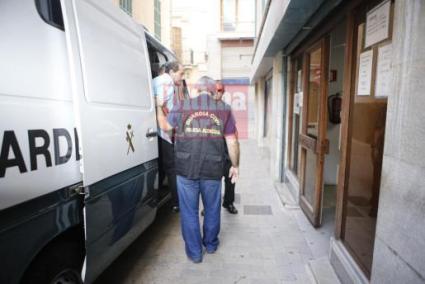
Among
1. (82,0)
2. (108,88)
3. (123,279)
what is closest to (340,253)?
(123,279)

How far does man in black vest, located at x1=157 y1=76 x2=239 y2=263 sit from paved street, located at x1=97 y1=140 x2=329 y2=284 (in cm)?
27

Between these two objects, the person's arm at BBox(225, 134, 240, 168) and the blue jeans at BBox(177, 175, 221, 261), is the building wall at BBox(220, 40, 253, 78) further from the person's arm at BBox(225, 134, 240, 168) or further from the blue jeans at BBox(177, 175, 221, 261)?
the blue jeans at BBox(177, 175, 221, 261)

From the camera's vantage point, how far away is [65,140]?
5.49ft

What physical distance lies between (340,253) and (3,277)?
241 cm

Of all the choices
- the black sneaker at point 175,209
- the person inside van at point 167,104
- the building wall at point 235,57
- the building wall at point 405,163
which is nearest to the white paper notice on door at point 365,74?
the building wall at point 405,163

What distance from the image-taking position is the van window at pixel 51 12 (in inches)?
63.1

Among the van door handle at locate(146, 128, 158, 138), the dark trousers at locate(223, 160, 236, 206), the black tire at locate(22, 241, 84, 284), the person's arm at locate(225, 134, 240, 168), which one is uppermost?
the van door handle at locate(146, 128, 158, 138)

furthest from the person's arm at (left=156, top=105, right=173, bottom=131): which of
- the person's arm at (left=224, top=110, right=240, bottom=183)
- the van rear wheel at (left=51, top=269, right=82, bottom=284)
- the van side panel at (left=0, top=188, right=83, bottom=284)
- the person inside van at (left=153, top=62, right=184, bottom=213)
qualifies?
the van rear wheel at (left=51, top=269, right=82, bottom=284)

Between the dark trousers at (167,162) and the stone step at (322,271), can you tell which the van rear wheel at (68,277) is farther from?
the stone step at (322,271)

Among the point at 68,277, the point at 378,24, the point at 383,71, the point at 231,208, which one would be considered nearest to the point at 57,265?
the point at 68,277

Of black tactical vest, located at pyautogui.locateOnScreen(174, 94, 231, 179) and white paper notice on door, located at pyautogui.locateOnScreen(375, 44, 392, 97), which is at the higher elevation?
white paper notice on door, located at pyautogui.locateOnScreen(375, 44, 392, 97)

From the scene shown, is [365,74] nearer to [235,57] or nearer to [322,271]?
[322,271]

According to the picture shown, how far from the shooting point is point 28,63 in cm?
148

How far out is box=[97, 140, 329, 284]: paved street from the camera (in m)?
2.65
